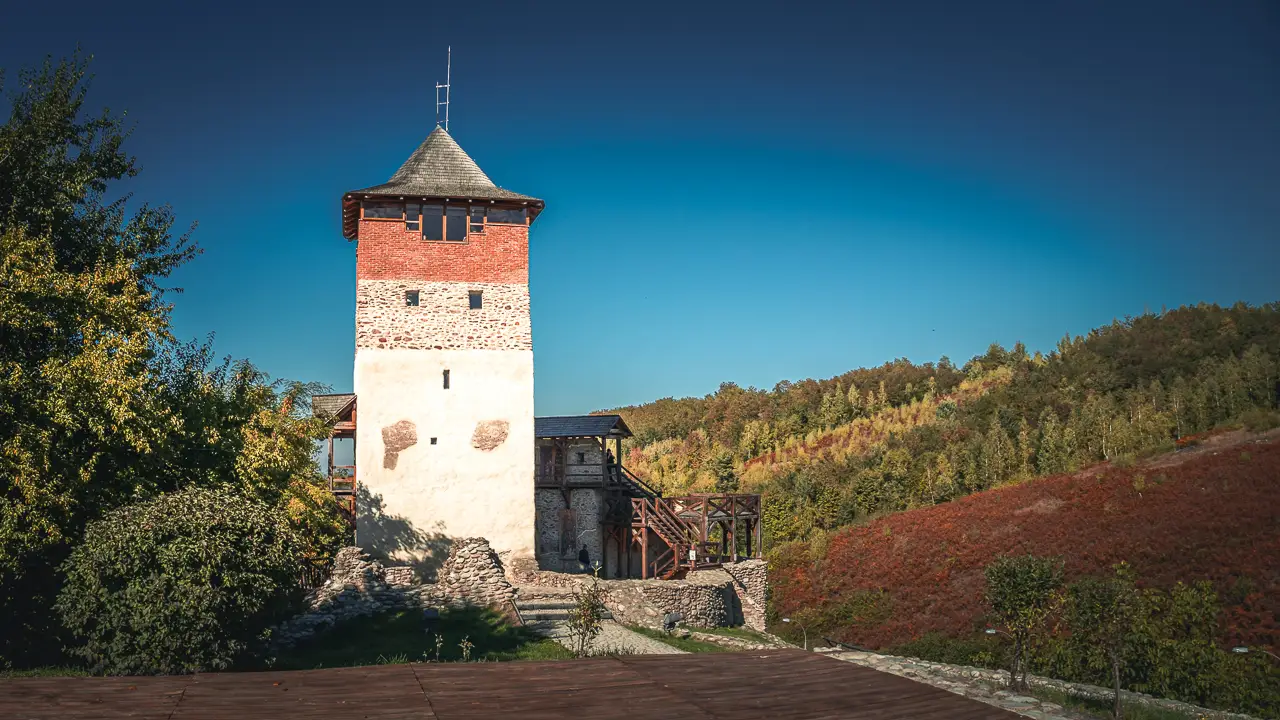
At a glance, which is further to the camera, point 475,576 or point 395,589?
point 475,576

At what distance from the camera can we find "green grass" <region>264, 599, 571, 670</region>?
50.9 ft

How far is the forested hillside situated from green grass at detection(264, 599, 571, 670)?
82.3ft

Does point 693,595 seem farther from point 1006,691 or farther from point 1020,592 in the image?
point 1006,691

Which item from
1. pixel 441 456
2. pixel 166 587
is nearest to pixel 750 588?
pixel 441 456

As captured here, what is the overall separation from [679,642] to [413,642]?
5503 mm

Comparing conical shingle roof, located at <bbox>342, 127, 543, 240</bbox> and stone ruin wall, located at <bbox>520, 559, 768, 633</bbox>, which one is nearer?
stone ruin wall, located at <bbox>520, 559, 768, 633</bbox>

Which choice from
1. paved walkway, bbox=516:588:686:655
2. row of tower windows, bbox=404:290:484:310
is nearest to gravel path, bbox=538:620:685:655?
paved walkway, bbox=516:588:686:655

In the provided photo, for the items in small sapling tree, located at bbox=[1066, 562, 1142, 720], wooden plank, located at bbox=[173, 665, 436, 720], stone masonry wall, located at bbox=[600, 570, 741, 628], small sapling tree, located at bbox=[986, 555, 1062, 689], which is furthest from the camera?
stone masonry wall, located at bbox=[600, 570, 741, 628]

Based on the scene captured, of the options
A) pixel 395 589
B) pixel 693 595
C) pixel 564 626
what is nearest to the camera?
pixel 564 626

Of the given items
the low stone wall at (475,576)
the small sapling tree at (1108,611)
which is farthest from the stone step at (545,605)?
the small sapling tree at (1108,611)

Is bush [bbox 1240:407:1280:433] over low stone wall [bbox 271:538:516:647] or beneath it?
over

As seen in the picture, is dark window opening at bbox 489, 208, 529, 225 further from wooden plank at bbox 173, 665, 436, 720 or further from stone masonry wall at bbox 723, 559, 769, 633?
wooden plank at bbox 173, 665, 436, 720

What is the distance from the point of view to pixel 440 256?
75.5 feet

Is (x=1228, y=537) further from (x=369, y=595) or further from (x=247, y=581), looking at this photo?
(x=247, y=581)
